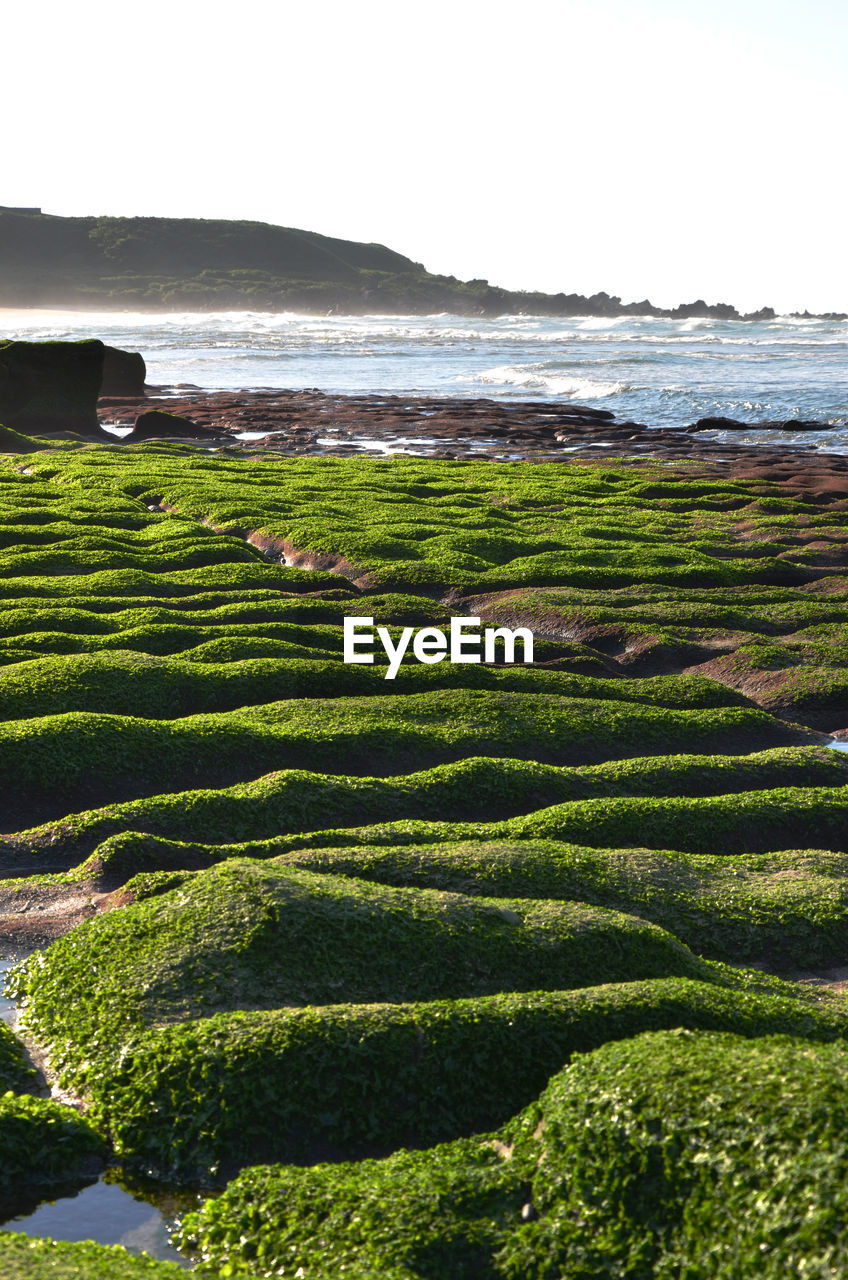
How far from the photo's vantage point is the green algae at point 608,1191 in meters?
4.17

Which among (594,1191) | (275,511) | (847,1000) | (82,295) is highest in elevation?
(82,295)

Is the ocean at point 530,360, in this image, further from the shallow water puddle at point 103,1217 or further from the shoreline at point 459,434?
the shallow water puddle at point 103,1217

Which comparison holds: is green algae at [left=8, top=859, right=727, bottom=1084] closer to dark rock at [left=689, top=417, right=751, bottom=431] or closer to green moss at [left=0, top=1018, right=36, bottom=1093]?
green moss at [left=0, top=1018, right=36, bottom=1093]

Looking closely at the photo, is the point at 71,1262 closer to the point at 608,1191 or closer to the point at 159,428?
the point at 608,1191

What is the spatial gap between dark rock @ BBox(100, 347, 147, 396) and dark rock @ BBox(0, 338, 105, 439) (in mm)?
12682

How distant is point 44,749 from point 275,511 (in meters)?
13.3

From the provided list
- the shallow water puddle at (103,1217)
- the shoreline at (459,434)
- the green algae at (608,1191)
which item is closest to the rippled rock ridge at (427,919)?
the green algae at (608,1191)

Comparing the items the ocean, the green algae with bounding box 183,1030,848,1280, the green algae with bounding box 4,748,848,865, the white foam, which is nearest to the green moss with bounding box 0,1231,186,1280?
the green algae with bounding box 183,1030,848,1280

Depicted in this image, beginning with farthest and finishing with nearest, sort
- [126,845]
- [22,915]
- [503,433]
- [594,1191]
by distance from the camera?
[503,433] < [126,845] < [22,915] < [594,1191]

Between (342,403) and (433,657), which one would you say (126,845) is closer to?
(433,657)

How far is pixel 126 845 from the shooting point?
840 centimetres

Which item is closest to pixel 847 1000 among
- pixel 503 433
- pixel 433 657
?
pixel 433 657

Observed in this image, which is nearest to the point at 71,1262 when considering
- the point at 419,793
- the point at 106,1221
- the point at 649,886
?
the point at 106,1221

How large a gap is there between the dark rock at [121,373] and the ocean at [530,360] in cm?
1159
